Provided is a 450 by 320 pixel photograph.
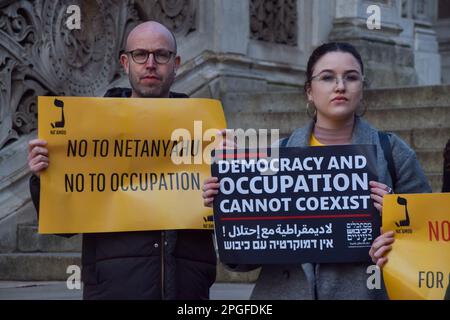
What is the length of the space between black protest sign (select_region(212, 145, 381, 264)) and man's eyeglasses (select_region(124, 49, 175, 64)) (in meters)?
0.49

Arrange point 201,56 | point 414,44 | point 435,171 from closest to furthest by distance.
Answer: point 435,171 → point 201,56 → point 414,44

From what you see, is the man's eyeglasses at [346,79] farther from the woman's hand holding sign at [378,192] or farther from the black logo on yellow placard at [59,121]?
the black logo on yellow placard at [59,121]

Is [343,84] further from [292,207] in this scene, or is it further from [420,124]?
[420,124]

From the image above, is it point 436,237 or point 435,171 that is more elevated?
point 435,171

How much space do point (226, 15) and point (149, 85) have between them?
7.74m

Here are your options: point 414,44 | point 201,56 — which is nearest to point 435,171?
point 201,56

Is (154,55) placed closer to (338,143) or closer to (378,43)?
(338,143)

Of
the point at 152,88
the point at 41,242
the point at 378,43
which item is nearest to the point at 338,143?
the point at 152,88

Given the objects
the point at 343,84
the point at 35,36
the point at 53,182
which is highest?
the point at 35,36

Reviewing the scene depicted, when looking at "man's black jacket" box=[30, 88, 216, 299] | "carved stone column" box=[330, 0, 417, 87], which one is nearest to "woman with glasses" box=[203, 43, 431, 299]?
"man's black jacket" box=[30, 88, 216, 299]

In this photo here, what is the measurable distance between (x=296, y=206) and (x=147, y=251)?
0.61 meters

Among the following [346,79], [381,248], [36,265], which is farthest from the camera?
[36,265]

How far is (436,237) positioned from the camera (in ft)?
14.6

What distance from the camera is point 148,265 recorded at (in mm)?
4758
